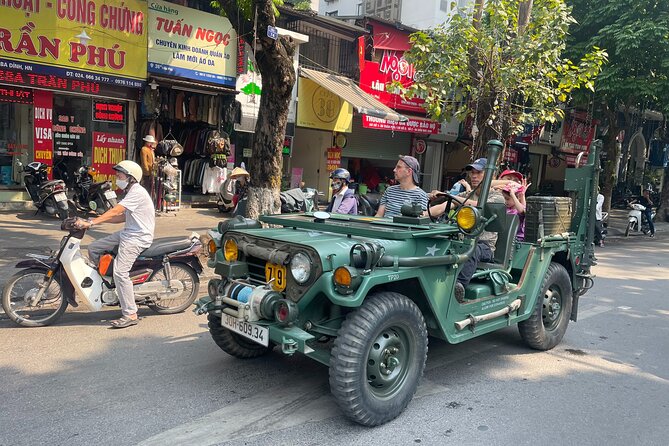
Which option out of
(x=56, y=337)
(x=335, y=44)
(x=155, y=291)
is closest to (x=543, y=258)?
(x=155, y=291)

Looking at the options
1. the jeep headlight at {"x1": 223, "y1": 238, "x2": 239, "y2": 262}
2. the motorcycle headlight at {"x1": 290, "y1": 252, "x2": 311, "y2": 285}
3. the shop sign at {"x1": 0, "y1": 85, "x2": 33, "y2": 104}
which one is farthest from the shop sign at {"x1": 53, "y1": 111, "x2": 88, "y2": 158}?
the motorcycle headlight at {"x1": 290, "y1": 252, "x2": 311, "y2": 285}

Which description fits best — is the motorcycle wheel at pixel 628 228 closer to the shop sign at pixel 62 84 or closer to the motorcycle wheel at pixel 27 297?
the shop sign at pixel 62 84

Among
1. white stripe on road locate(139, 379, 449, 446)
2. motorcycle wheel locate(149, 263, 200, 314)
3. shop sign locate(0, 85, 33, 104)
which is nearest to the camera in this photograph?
white stripe on road locate(139, 379, 449, 446)

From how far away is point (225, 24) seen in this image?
13.6 meters

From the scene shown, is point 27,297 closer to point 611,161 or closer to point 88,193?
point 88,193

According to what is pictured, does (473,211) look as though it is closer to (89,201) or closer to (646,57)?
(89,201)

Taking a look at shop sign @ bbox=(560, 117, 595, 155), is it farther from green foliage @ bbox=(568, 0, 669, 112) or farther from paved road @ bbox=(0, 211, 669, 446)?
paved road @ bbox=(0, 211, 669, 446)

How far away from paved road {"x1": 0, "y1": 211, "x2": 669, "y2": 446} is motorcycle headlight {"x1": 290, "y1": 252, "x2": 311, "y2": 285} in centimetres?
99

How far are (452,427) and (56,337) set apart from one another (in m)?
3.74

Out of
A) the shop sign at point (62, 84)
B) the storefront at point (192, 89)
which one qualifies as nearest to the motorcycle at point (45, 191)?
the shop sign at point (62, 84)

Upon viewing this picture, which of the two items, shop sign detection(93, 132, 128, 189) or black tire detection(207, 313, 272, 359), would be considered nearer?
black tire detection(207, 313, 272, 359)

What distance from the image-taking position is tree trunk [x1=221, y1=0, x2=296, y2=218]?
8.07 m

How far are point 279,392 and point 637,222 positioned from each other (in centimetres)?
1654

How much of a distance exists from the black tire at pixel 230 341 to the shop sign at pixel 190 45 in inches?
376
